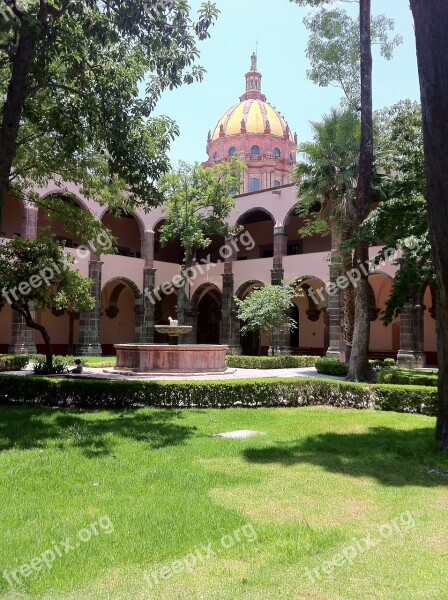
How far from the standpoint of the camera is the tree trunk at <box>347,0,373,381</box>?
39.6ft

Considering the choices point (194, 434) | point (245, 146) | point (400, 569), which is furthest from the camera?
point (245, 146)

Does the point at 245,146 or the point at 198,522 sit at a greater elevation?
Result: the point at 245,146

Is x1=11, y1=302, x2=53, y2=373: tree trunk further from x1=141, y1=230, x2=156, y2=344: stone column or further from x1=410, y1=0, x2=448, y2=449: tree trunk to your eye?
x1=141, y1=230, x2=156, y2=344: stone column

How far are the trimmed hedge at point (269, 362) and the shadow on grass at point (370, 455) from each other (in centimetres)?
1338

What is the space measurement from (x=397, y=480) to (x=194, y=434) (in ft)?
9.91

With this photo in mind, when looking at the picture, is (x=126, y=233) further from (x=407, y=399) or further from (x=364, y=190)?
(x=407, y=399)

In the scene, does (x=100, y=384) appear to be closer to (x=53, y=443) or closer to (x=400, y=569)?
(x=53, y=443)

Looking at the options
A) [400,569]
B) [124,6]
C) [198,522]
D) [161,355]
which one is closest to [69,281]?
[161,355]

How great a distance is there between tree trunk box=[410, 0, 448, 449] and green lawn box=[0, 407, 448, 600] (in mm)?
2042

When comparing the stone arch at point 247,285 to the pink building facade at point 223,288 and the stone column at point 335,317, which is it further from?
the stone column at point 335,317

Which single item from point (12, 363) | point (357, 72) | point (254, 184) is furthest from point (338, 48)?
point (254, 184)

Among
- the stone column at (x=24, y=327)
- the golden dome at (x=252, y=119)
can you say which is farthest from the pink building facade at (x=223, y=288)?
the golden dome at (x=252, y=119)

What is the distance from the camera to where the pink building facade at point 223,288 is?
72.1ft

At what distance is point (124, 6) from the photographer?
25.2ft
